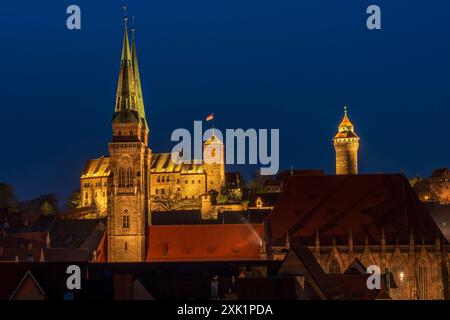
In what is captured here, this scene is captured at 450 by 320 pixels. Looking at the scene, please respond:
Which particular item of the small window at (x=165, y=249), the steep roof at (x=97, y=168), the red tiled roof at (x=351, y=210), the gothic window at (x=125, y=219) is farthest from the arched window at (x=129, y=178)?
the steep roof at (x=97, y=168)

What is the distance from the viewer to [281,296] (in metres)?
51.3

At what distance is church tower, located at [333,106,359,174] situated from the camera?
157 metres

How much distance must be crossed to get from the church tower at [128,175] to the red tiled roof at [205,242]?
1406mm

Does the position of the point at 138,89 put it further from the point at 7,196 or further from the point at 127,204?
the point at 7,196

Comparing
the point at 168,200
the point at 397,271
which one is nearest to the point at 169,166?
the point at 168,200

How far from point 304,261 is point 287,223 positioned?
2162 cm

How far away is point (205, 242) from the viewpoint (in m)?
88.9

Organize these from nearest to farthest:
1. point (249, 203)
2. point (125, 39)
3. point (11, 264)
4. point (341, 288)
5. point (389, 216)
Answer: point (11, 264)
point (341, 288)
point (389, 216)
point (125, 39)
point (249, 203)

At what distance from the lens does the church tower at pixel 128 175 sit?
88.5 meters

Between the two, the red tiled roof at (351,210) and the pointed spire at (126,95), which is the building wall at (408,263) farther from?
the pointed spire at (126,95)

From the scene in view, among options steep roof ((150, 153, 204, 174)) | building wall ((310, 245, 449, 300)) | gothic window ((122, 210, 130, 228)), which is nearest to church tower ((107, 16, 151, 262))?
gothic window ((122, 210, 130, 228))

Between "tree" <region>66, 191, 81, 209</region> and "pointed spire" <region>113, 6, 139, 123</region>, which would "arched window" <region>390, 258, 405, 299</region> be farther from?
A: "tree" <region>66, 191, 81, 209</region>
